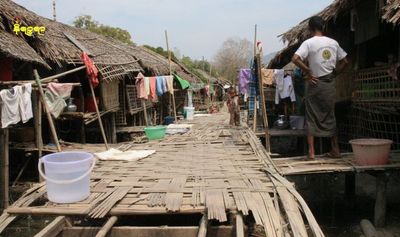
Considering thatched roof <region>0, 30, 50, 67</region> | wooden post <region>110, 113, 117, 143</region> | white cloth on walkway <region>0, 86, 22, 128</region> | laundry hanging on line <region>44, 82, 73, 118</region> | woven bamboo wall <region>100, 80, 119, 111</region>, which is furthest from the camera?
wooden post <region>110, 113, 117, 143</region>

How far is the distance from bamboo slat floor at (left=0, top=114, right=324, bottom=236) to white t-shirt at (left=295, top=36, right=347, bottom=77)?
4.96 ft

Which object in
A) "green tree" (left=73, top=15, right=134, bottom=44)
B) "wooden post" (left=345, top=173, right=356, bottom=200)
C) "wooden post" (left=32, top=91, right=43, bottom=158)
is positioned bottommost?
"wooden post" (left=345, top=173, right=356, bottom=200)

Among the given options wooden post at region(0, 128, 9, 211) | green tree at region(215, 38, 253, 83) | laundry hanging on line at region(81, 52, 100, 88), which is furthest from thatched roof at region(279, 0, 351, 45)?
green tree at region(215, 38, 253, 83)

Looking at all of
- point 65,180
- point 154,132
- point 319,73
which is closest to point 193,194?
point 65,180

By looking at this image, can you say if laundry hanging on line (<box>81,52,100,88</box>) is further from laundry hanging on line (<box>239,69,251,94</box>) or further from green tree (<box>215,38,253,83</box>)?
green tree (<box>215,38,253,83</box>)

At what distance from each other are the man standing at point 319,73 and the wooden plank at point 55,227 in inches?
147

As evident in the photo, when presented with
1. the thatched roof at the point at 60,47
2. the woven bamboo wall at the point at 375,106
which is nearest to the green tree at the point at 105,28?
the thatched roof at the point at 60,47

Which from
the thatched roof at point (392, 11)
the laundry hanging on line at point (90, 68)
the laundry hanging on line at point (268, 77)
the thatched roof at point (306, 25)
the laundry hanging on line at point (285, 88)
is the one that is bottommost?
the laundry hanging on line at point (285, 88)

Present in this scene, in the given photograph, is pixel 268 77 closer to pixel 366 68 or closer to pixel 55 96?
pixel 366 68

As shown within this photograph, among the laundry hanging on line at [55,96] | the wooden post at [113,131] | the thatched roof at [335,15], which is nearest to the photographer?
the thatched roof at [335,15]

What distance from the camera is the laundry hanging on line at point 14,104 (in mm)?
6535

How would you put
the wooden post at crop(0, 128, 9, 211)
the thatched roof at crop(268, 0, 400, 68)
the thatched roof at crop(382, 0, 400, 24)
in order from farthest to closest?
the wooden post at crop(0, 128, 9, 211) → the thatched roof at crop(268, 0, 400, 68) → the thatched roof at crop(382, 0, 400, 24)

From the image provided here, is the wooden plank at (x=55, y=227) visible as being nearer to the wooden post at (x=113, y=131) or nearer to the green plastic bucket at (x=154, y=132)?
the green plastic bucket at (x=154, y=132)

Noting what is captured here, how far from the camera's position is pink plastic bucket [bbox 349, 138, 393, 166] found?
18.3 ft
